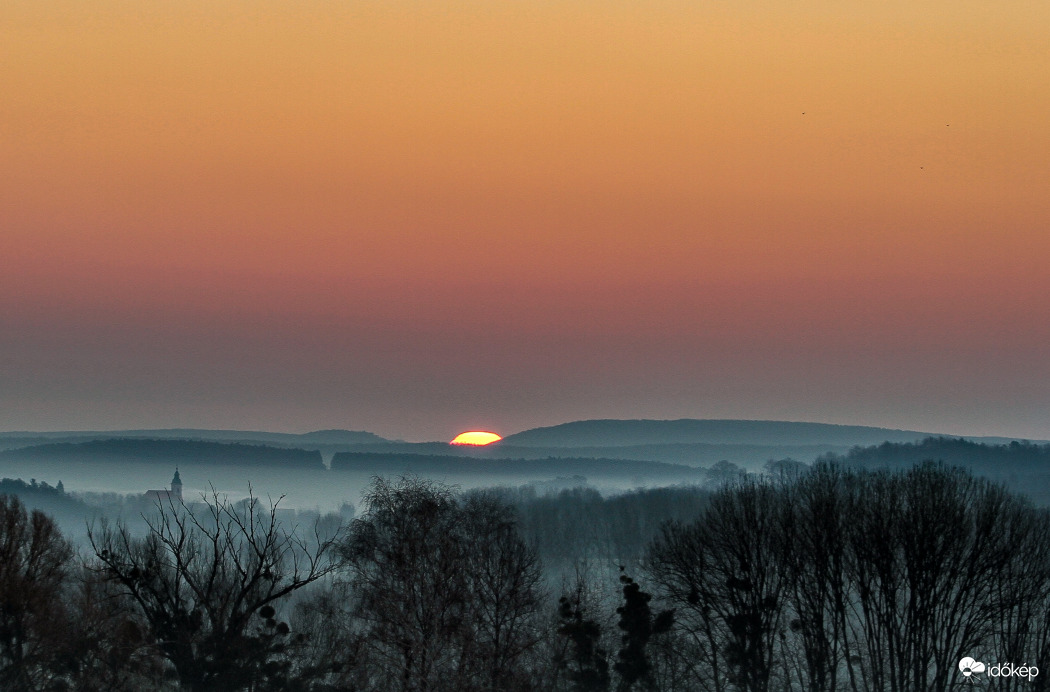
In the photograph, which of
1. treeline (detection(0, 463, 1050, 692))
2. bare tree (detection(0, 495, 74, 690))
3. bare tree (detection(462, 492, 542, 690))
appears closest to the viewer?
bare tree (detection(0, 495, 74, 690))

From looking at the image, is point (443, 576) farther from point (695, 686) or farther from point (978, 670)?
point (978, 670)

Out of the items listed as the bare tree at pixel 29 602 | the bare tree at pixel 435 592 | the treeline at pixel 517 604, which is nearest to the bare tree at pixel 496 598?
the bare tree at pixel 435 592

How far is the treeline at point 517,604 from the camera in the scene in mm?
39031

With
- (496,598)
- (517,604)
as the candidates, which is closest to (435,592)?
(496,598)

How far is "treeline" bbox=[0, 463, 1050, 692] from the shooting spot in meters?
39.0

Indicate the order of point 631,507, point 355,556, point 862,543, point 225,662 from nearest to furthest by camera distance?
point 225,662, point 355,556, point 862,543, point 631,507

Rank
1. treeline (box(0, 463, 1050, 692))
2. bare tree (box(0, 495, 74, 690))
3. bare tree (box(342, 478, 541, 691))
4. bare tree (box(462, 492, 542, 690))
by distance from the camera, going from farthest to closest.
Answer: bare tree (box(462, 492, 542, 690)) < treeline (box(0, 463, 1050, 692)) < bare tree (box(0, 495, 74, 690)) < bare tree (box(342, 478, 541, 691))

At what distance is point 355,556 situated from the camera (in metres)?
46.7

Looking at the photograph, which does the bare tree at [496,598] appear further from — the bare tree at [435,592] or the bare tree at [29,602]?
the bare tree at [29,602]

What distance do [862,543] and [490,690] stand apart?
63.6 feet

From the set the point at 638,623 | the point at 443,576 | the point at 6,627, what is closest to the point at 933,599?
the point at 638,623

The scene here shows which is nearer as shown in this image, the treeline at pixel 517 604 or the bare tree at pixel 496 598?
the treeline at pixel 517 604

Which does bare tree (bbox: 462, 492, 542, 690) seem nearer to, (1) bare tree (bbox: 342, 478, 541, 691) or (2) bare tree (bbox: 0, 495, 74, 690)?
(1) bare tree (bbox: 342, 478, 541, 691)

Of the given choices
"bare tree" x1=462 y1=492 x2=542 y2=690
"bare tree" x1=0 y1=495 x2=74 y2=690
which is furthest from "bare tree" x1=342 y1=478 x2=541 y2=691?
"bare tree" x1=0 y1=495 x2=74 y2=690
